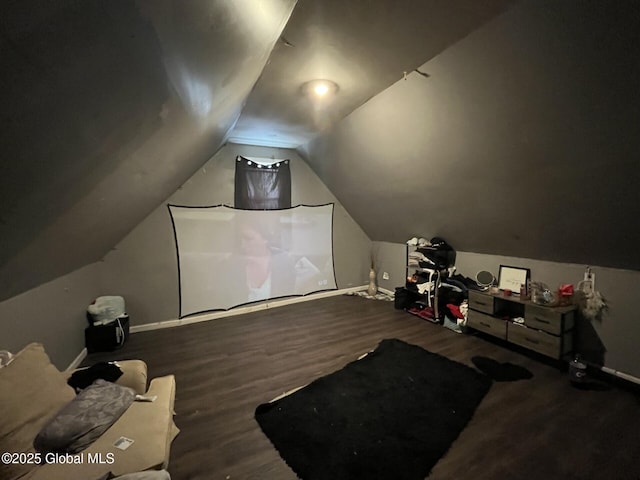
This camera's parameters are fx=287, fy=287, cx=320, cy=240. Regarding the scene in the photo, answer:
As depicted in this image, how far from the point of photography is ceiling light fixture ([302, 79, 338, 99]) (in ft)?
7.84

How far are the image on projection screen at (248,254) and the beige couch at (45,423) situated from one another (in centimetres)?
249

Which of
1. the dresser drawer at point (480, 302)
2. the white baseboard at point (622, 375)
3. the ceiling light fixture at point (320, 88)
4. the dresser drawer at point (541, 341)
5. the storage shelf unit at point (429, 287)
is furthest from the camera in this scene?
the storage shelf unit at point (429, 287)

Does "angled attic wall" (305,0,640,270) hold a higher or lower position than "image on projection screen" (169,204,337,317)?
higher

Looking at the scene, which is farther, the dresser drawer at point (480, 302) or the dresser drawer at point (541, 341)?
the dresser drawer at point (480, 302)

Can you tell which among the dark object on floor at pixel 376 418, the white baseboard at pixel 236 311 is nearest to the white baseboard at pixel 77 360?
the white baseboard at pixel 236 311

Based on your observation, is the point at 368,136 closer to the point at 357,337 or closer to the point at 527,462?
the point at 357,337

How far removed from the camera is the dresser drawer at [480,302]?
11.0ft

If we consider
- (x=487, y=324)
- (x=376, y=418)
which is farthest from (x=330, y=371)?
(x=487, y=324)

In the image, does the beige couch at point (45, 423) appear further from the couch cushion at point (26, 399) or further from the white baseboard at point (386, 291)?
the white baseboard at point (386, 291)

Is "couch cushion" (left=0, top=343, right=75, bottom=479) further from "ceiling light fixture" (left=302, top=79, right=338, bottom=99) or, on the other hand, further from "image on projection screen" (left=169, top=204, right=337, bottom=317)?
"ceiling light fixture" (left=302, top=79, right=338, bottom=99)

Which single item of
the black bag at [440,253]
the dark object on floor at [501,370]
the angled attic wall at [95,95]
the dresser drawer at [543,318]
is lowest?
the dark object on floor at [501,370]

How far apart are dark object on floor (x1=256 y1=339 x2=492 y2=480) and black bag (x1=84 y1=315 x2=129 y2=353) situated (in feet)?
6.90

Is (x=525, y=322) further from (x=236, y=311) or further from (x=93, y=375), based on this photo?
(x=93, y=375)

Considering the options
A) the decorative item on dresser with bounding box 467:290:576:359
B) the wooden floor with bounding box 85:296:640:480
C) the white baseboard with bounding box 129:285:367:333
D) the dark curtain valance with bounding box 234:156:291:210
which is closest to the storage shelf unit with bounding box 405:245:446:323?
the wooden floor with bounding box 85:296:640:480
